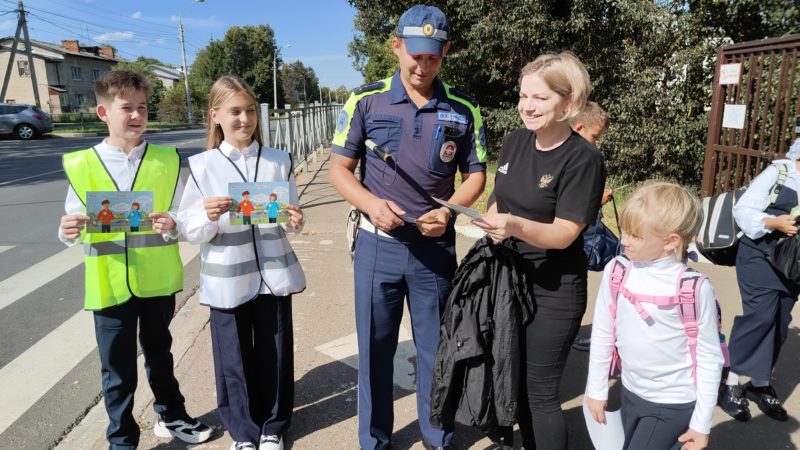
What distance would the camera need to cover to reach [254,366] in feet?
9.04

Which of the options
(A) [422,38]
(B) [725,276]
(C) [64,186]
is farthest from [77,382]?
(C) [64,186]

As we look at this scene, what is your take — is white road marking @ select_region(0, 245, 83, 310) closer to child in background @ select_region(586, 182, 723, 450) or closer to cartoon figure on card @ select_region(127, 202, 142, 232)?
cartoon figure on card @ select_region(127, 202, 142, 232)

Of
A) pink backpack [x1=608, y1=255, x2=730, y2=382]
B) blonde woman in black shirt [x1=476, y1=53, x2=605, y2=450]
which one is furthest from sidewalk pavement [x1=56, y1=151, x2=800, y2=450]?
pink backpack [x1=608, y1=255, x2=730, y2=382]

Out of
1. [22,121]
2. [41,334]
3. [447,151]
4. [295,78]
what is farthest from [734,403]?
[295,78]

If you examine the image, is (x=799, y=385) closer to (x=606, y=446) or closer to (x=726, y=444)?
(x=726, y=444)

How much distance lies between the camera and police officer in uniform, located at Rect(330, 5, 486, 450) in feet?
7.84

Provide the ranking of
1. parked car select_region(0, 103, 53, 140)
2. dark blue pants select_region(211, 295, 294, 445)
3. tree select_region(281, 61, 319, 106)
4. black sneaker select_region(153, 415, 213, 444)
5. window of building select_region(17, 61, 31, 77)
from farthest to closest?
tree select_region(281, 61, 319, 106) → window of building select_region(17, 61, 31, 77) → parked car select_region(0, 103, 53, 140) → black sneaker select_region(153, 415, 213, 444) → dark blue pants select_region(211, 295, 294, 445)

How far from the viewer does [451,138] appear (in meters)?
2.48

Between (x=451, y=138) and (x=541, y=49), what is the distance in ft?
32.5

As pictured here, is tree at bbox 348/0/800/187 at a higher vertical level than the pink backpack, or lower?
higher

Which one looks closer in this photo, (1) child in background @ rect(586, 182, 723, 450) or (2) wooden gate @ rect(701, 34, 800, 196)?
(1) child in background @ rect(586, 182, 723, 450)

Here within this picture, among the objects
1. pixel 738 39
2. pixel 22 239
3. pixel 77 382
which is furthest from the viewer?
pixel 738 39

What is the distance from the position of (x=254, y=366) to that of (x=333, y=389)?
2.64 ft

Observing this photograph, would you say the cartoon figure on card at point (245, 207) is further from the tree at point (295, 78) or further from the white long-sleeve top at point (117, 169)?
the tree at point (295, 78)
